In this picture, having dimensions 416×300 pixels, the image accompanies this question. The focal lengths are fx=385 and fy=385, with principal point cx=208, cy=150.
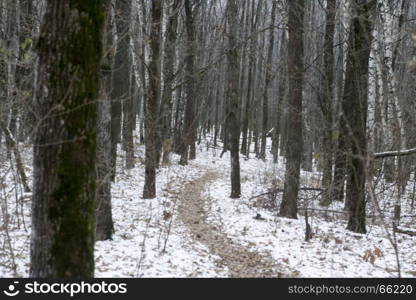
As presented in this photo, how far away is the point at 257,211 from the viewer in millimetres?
9656

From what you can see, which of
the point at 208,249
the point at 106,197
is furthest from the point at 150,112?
the point at 208,249

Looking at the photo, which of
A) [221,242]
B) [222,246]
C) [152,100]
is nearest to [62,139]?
[222,246]

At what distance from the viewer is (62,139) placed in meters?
2.96

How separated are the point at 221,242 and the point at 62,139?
4921mm

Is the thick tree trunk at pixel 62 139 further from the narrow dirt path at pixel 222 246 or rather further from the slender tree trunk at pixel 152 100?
the slender tree trunk at pixel 152 100

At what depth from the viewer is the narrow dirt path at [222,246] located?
589 cm

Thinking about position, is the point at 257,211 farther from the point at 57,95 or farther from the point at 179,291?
the point at 57,95

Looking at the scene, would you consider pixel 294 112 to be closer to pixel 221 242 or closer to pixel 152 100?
pixel 221 242

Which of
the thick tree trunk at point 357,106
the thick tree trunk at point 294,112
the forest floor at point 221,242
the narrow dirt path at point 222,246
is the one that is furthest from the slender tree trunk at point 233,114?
the thick tree trunk at point 357,106

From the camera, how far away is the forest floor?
5.53 m

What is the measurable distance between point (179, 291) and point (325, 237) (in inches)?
167

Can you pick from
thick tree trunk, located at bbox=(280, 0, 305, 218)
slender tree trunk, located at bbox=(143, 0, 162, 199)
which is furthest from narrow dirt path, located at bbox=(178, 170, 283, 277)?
thick tree trunk, located at bbox=(280, 0, 305, 218)

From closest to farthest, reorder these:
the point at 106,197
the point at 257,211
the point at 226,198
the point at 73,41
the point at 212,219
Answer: the point at 73,41 → the point at 106,197 → the point at 212,219 → the point at 257,211 → the point at 226,198

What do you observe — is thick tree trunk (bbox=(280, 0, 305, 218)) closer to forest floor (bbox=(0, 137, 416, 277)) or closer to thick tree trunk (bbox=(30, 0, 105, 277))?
forest floor (bbox=(0, 137, 416, 277))
